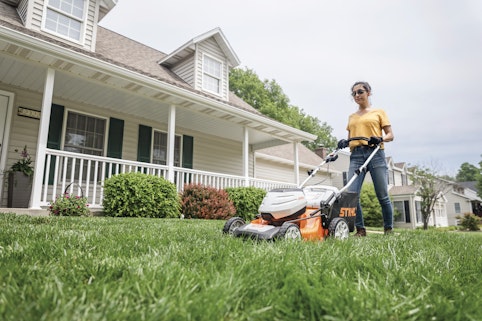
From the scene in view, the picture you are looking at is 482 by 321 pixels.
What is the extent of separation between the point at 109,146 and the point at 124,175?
2651mm

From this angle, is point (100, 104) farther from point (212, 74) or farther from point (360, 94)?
point (360, 94)

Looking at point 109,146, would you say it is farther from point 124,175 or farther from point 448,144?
point 448,144

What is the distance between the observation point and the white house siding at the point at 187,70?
11.1 m

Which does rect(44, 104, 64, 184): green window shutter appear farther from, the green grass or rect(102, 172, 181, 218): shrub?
the green grass

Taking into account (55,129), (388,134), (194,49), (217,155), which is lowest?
A: (388,134)

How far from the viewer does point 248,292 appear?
1151 millimetres

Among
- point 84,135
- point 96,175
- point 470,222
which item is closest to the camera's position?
point 96,175

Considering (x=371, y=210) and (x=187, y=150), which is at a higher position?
(x=187, y=150)

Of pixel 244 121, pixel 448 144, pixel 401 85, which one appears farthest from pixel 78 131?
pixel 448 144

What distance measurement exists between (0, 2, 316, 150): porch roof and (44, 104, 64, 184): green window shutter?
1.40 ft

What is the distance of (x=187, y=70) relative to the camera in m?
11.3

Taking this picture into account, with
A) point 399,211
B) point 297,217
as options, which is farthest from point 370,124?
point 399,211

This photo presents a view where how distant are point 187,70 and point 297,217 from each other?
9458 mm

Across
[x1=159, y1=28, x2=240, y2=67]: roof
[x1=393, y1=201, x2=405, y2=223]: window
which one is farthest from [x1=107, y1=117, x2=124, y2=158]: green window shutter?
[x1=393, y1=201, x2=405, y2=223]: window
